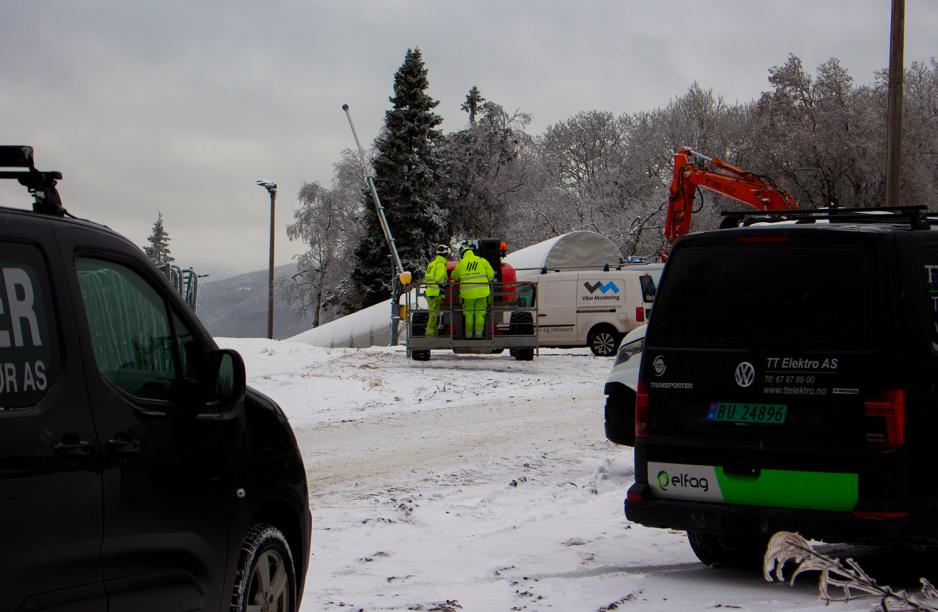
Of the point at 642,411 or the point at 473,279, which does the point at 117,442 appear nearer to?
the point at 642,411

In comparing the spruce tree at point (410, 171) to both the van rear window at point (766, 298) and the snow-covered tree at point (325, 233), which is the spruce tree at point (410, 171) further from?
the van rear window at point (766, 298)

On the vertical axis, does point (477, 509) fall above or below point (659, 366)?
below

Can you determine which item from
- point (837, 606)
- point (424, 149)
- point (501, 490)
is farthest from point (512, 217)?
point (837, 606)

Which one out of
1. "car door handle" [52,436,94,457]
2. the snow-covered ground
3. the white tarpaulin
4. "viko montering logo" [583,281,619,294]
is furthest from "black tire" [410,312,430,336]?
"car door handle" [52,436,94,457]

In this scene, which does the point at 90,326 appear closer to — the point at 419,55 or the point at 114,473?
the point at 114,473

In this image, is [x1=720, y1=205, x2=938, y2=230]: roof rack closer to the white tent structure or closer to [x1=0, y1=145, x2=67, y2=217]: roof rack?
[x1=0, y1=145, x2=67, y2=217]: roof rack

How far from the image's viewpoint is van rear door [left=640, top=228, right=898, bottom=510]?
6.18 metres

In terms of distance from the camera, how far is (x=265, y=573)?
484 cm

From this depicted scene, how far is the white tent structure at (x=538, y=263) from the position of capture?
37969 millimetres

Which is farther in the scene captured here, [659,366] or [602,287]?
[602,287]

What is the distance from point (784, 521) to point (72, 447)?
4.08m

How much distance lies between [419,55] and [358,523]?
61233 mm

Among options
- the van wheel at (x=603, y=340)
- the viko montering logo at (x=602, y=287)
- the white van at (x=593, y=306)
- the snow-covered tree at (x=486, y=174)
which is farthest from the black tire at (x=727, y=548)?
the snow-covered tree at (x=486, y=174)

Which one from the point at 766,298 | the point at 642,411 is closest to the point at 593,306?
the point at 642,411
